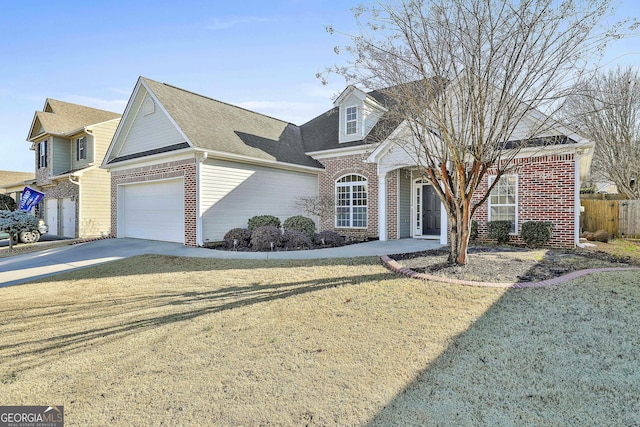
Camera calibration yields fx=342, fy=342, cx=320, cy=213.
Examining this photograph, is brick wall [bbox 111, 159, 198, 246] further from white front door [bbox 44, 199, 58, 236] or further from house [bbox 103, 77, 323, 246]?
white front door [bbox 44, 199, 58, 236]

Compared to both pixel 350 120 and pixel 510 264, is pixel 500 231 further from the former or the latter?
pixel 350 120

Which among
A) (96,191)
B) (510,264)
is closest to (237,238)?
(510,264)

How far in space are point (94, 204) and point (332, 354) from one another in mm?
19858

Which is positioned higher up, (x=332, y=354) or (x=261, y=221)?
(x=261, y=221)

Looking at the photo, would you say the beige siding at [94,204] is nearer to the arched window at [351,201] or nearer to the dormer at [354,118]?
the arched window at [351,201]

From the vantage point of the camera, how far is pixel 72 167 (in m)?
20.9

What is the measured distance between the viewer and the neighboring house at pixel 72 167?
61.2 feet

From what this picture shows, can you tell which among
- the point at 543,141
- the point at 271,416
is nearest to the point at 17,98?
the point at 271,416

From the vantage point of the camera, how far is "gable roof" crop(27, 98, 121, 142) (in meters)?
20.7

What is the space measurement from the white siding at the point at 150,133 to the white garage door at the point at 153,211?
5.23 feet

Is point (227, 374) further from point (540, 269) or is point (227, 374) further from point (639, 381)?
point (540, 269)

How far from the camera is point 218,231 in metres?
12.6

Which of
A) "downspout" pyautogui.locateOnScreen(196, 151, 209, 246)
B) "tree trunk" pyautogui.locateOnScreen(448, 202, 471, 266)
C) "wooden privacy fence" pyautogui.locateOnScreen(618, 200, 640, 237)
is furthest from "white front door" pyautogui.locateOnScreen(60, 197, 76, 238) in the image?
"wooden privacy fence" pyautogui.locateOnScreen(618, 200, 640, 237)

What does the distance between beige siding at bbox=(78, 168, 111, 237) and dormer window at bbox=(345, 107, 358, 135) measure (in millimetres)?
14077
